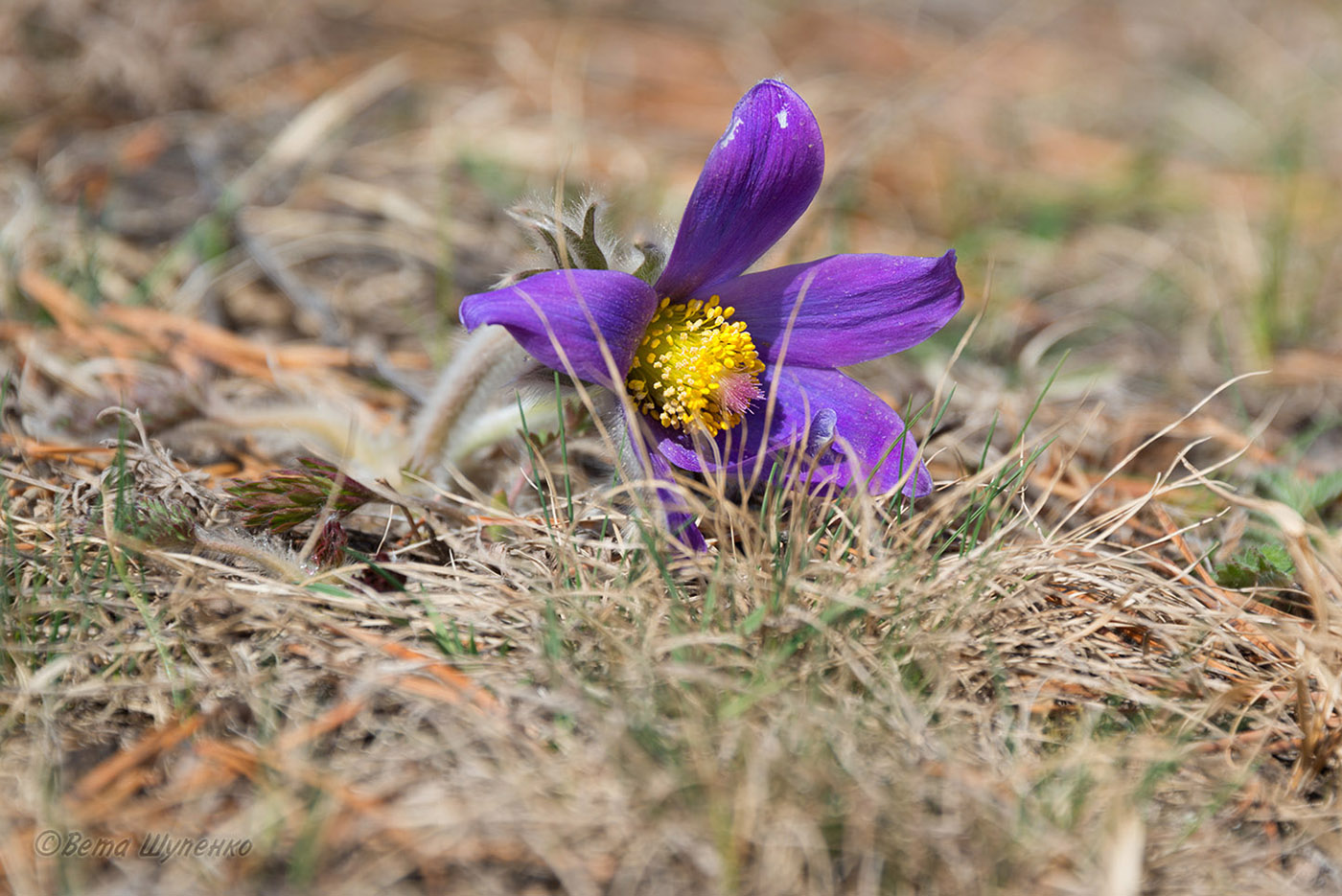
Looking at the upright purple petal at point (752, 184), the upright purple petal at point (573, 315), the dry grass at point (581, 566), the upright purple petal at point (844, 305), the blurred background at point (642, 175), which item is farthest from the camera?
the blurred background at point (642, 175)

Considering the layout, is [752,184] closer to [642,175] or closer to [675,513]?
[675,513]

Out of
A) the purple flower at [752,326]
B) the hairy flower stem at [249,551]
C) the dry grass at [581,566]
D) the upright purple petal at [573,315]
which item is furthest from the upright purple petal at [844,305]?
the hairy flower stem at [249,551]

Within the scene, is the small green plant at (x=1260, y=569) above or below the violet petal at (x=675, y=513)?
Result: below

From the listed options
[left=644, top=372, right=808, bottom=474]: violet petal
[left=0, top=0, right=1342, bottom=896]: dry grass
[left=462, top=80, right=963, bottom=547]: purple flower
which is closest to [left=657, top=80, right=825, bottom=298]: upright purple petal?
[left=462, top=80, right=963, bottom=547]: purple flower

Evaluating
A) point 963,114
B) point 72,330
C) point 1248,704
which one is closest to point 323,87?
point 72,330

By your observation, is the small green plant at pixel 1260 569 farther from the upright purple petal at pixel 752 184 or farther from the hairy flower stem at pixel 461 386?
the hairy flower stem at pixel 461 386

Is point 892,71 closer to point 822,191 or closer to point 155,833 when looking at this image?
point 822,191
